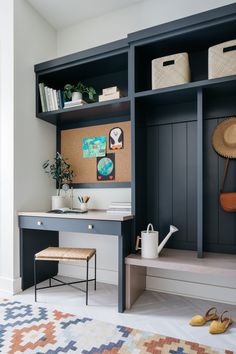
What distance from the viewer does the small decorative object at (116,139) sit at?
8.36ft

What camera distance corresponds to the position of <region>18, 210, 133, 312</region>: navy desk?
1.95 metres

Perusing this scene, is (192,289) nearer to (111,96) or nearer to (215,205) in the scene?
(215,205)

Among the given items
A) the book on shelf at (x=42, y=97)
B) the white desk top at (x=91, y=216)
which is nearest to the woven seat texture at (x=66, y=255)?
the white desk top at (x=91, y=216)

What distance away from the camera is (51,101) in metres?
2.54

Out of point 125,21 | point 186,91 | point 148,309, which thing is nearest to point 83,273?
point 148,309

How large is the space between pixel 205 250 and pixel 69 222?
3.95 feet

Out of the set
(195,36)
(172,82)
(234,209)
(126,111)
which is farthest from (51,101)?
(234,209)

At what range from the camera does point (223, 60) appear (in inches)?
71.5

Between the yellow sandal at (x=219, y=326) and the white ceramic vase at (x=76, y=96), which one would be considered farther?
the white ceramic vase at (x=76, y=96)

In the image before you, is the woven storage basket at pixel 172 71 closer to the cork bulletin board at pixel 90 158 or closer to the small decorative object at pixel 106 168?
the cork bulletin board at pixel 90 158

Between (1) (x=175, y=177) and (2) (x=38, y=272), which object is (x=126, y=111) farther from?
(2) (x=38, y=272)

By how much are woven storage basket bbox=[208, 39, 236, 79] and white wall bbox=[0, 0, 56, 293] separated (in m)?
1.73

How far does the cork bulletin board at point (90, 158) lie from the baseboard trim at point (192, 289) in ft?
3.33

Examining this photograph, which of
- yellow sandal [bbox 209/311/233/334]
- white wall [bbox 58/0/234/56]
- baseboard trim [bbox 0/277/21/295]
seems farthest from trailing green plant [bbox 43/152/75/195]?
yellow sandal [bbox 209/311/233/334]
